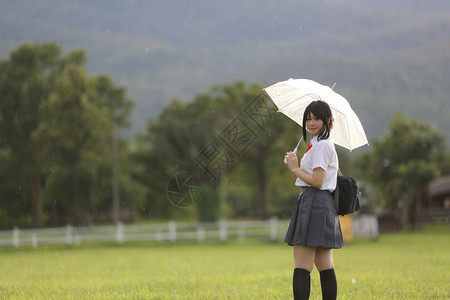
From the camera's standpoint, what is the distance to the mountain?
390ft

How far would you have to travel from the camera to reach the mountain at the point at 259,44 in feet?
390

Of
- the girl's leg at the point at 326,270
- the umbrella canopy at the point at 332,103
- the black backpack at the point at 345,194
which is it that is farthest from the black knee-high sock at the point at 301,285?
the umbrella canopy at the point at 332,103

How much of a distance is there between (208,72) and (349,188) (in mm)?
159852

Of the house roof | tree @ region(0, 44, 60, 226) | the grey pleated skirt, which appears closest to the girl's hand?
the grey pleated skirt

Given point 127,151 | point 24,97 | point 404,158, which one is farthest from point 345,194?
point 127,151

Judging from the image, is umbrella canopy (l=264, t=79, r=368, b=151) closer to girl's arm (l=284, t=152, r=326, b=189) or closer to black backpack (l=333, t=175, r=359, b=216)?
black backpack (l=333, t=175, r=359, b=216)

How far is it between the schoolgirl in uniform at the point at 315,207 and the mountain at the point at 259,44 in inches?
3940

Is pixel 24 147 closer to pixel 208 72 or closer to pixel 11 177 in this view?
pixel 11 177

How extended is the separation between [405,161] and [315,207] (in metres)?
29.0

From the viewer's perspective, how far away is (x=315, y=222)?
153 inches

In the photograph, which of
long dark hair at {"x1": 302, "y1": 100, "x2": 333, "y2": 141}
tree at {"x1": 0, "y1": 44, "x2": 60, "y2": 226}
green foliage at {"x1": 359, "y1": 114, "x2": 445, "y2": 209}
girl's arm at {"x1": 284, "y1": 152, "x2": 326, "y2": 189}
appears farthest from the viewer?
tree at {"x1": 0, "y1": 44, "x2": 60, "y2": 226}

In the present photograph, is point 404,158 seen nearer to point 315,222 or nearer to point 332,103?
point 332,103

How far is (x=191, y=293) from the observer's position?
572 cm

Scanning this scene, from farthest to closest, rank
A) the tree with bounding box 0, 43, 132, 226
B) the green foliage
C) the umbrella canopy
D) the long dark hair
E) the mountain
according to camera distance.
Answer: the mountain
the green foliage
the tree with bounding box 0, 43, 132, 226
the umbrella canopy
the long dark hair
